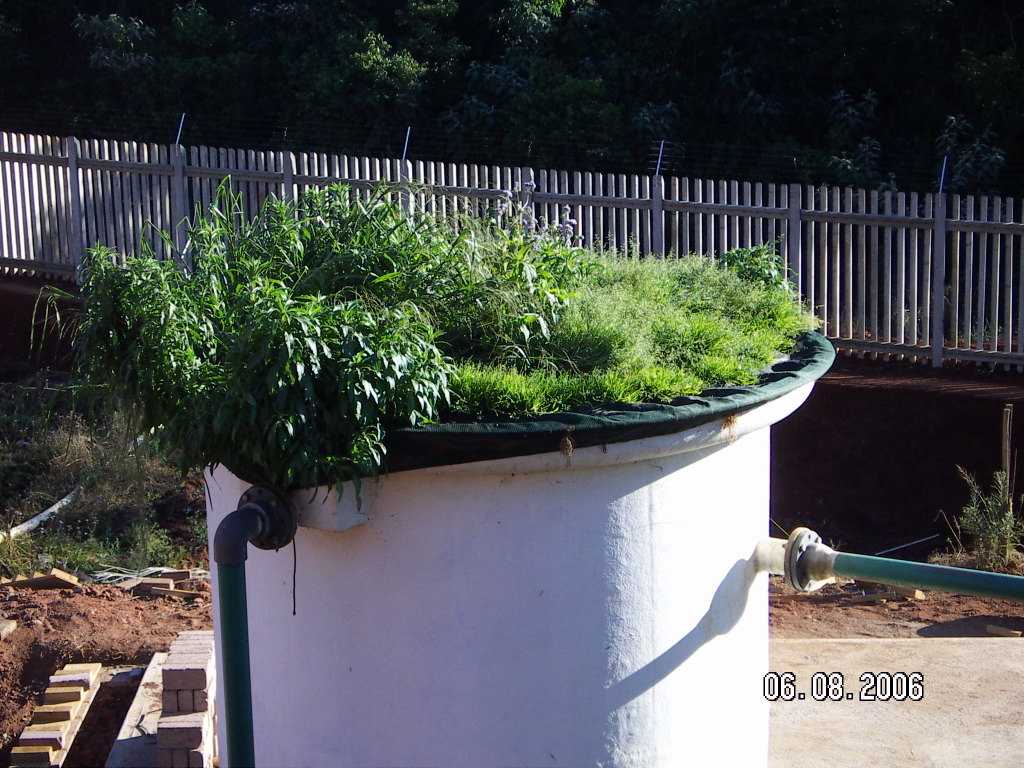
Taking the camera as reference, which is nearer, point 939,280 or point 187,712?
point 187,712

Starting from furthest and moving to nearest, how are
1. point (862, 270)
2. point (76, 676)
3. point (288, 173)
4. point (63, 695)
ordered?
point (288, 173)
point (862, 270)
point (76, 676)
point (63, 695)

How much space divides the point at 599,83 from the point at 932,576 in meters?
12.6

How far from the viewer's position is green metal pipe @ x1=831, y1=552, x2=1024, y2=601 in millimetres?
2826

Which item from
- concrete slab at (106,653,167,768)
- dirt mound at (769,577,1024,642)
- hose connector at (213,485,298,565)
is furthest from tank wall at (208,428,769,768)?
dirt mound at (769,577,1024,642)

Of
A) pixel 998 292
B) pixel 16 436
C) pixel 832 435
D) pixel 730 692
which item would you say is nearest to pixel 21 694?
pixel 16 436

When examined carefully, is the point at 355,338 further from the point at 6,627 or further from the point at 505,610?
the point at 6,627

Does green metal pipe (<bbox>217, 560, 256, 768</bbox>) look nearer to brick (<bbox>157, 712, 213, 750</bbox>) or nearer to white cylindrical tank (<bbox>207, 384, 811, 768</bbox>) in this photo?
white cylindrical tank (<bbox>207, 384, 811, 768</bbox>)

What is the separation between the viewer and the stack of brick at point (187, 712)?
187 inches

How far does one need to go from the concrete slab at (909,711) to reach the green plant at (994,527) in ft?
6.24

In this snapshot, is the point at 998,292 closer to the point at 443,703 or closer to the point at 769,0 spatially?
the point at 769,0

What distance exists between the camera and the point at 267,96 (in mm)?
17344

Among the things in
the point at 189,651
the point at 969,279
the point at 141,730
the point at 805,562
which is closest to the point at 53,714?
the point at 141,730

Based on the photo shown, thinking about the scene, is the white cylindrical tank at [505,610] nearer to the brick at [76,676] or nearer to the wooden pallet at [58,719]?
the wooden pallet at [58,719]

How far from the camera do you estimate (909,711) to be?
4750 millimetres
